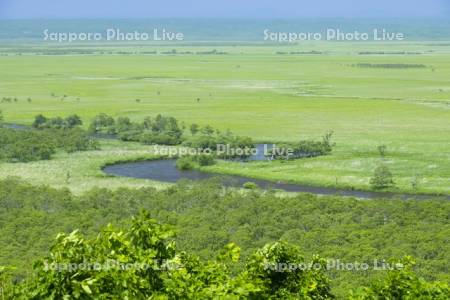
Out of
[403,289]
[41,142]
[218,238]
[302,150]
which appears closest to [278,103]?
[302,150]

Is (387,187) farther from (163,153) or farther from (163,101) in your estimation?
(163,101)

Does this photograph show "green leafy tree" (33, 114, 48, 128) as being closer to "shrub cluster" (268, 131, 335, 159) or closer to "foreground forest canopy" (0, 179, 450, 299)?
"shrub cluster" (268, 131, 335, 159)

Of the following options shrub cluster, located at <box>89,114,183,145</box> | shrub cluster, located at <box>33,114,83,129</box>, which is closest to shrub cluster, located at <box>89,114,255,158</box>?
shrub cluster, located at <box>89,114,183,145</box>

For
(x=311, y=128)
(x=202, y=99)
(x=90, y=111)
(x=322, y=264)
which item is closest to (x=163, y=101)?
(x=202, y=99)

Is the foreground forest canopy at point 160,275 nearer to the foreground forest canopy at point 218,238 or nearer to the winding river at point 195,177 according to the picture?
the foreground forest canopy at point 218,238

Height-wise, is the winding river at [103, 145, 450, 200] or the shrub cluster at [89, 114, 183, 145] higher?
the shrub cluster at [89, 114, 183, 145]
